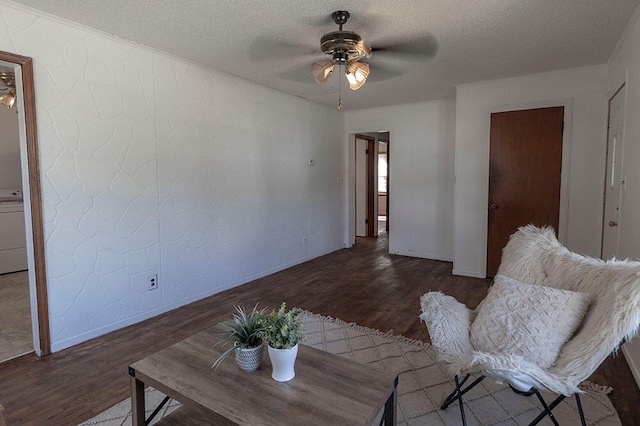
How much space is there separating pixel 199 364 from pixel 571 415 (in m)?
1.95

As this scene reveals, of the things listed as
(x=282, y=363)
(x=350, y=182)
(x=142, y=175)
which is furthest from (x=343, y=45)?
(x=350, y=182)

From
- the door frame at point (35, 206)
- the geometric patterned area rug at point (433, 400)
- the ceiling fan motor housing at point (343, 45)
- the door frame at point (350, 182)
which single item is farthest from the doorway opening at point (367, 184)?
the door frame at point (35, 206)

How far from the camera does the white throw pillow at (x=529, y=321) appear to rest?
1561mm

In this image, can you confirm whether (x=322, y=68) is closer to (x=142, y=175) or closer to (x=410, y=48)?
(x=410, y=48)

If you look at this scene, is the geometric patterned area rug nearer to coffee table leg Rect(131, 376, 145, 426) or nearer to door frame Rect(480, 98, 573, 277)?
coffee table leg Rect(131, 376, 145, 426)

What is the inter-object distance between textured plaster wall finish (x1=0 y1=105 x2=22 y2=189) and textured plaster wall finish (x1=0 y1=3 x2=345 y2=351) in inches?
134

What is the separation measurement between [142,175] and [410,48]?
2.66 meters

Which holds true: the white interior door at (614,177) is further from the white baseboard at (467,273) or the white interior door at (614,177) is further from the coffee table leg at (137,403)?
the coffee table leg at (137,403)

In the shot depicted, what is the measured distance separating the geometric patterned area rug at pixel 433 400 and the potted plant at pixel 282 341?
32.5 inches

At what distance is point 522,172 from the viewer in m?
4.08

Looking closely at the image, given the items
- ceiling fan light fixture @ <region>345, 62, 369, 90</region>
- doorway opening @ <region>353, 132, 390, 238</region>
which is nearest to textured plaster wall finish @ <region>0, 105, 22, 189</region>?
ceiling fan light fixture @ <region>345, 62, 369, 90</region>

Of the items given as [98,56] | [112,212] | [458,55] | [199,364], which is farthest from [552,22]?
[112,212]

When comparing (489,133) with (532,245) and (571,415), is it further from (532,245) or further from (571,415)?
(571,415)

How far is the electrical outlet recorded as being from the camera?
3179 mm
